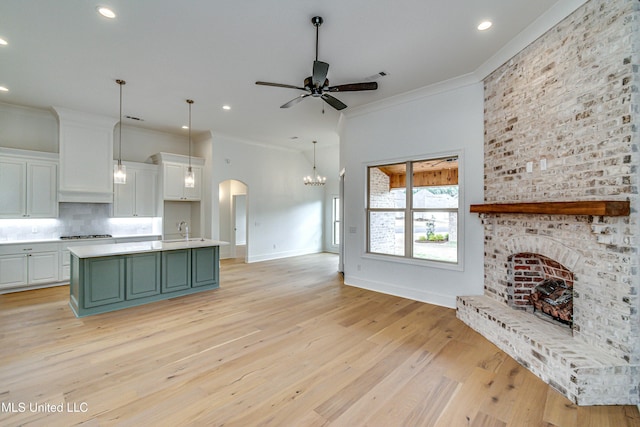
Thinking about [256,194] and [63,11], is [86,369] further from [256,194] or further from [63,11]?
[256,194]

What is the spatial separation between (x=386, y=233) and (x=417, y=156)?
144cm

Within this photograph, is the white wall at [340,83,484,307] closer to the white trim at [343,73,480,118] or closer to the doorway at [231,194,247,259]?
A: the white trim at [343,73,480,118]

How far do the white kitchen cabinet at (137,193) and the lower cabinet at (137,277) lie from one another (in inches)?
90.4

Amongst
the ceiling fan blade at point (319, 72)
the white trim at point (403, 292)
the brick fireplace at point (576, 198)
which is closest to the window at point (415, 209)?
the white trim at point (403, 292)

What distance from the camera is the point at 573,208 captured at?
247 cm

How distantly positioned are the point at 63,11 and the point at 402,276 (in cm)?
530

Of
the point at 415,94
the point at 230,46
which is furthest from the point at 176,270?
the point at 415,94

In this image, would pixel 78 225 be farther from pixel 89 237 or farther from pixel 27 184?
pixel 27 184

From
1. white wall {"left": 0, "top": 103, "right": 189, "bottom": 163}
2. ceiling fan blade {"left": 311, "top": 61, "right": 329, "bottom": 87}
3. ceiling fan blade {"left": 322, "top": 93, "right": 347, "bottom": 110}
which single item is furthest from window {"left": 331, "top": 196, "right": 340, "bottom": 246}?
ceiling fan blade {"left": 311, "top": 61, "right": 329, "bottom": 87}

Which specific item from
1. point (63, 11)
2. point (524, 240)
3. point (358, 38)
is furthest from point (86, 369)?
point (524, 240)

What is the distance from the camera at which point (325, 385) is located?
8.12 ft

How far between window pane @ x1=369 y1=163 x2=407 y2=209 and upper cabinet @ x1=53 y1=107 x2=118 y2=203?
5.35m

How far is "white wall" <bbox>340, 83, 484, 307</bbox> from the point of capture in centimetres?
411

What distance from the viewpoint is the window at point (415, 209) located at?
4449mm
